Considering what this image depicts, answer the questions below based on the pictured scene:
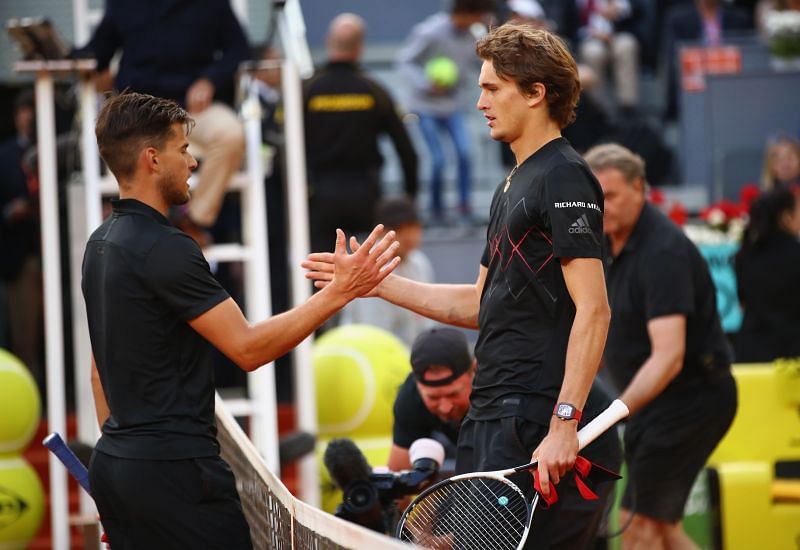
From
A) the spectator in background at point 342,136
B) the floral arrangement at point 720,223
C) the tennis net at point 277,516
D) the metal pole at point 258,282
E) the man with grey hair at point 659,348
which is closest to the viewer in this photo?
the tennis net at point 277,516

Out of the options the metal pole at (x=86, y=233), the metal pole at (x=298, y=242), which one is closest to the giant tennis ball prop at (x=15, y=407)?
the metal pole at (x=86, y=233)

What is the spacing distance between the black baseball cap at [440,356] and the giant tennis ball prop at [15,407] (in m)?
3.34

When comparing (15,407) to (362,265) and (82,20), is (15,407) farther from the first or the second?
(362,265)

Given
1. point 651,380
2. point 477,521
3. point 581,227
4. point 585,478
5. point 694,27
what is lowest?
point 477,521

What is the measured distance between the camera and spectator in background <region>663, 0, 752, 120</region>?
15.0m

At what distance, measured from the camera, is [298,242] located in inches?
327

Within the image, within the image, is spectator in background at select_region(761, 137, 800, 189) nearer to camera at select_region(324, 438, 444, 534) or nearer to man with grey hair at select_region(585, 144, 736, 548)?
man with grey hair at select_region(585, 144, 736, 548)

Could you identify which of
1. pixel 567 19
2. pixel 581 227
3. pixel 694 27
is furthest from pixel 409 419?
pixel 694 27

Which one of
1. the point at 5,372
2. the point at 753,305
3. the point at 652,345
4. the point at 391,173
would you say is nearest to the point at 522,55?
the point at 652,345

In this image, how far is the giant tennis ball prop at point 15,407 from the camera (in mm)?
8023

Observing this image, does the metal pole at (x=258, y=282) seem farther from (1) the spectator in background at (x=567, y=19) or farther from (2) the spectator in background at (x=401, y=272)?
(1) the spectator in background at (x=567, y=19)

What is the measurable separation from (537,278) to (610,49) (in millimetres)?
11171

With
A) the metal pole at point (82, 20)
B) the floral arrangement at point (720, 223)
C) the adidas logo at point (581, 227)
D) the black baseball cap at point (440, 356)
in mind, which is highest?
the metal pole at point (82, 20)

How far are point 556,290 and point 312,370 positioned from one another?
4.17 metres
